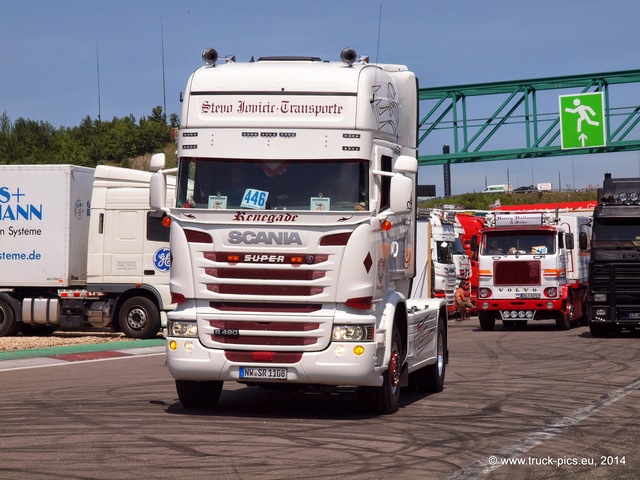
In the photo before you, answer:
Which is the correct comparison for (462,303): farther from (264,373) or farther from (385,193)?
(264,373)

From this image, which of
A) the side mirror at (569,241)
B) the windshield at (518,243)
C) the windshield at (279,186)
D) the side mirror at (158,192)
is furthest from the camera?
the windshield at (518,243)

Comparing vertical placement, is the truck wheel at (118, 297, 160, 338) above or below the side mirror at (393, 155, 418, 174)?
below

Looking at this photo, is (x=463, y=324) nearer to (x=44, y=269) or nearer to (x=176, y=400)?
(x=44, y=269)

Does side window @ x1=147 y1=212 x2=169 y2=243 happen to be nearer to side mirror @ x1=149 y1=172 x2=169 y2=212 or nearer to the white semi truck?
the white semi truck

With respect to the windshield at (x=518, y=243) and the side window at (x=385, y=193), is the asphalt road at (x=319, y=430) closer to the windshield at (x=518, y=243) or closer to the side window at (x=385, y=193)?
the side window at (x=385, y=193)

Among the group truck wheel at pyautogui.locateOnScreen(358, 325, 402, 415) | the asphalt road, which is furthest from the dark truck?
truck wheel at pyautogui.locateOnScreen(358, 325, 402, 415)

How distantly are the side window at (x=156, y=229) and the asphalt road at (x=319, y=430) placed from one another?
748cm

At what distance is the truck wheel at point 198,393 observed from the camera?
517 inches

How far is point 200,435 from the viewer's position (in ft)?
36.2

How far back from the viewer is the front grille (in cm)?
3209

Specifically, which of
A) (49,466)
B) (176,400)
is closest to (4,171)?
(176,400)

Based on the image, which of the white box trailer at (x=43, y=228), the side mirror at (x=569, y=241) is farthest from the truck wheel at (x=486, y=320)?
the white box trailer at (x=43, y=228)

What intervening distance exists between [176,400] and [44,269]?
1317 centimetres

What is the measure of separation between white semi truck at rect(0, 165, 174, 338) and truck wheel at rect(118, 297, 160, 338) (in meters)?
0.02
